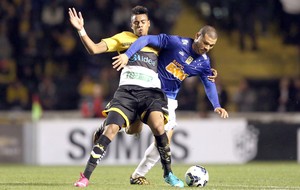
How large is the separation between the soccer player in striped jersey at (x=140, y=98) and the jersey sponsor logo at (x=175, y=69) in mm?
231

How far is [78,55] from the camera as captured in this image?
838 inches

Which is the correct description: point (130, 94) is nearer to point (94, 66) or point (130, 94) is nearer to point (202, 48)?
point (202, 48)

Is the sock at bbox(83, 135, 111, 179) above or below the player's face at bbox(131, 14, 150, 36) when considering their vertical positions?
below

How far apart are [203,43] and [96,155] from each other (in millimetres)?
1745

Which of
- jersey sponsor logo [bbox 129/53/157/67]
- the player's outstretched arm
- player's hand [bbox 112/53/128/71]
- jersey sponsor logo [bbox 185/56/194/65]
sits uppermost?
player's hand [bbox 112/53/128/71]

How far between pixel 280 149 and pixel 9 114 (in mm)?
5834

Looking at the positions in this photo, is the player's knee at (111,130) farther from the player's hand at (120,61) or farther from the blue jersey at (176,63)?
the blue jersey at (176,63)

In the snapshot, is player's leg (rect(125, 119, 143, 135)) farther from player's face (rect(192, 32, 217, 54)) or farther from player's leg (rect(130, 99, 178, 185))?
player's face (rect(192, 32, 217, 54))

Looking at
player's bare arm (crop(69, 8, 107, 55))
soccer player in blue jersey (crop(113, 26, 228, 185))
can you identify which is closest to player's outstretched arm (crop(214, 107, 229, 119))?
soccer player in blue jersey (crop(113, 26, 228, 185))

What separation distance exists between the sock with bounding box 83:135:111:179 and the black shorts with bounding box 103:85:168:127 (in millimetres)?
335

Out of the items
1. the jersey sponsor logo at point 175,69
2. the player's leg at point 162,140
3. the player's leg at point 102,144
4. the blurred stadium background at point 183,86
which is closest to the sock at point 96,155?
the player's leg at point 102,144

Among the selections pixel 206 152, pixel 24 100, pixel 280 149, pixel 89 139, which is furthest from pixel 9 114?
pixel 280 149

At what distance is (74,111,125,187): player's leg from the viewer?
31.6ft

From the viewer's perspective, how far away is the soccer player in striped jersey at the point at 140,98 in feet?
32.4
